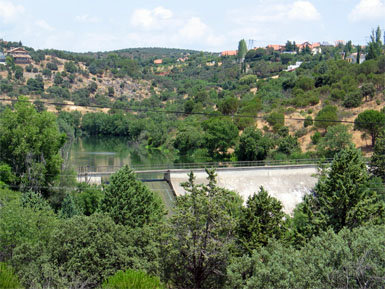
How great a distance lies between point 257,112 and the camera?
62.5 meters

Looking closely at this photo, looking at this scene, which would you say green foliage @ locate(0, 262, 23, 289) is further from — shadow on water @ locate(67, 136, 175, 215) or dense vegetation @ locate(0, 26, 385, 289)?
shadow on water @ locate(67, 136, 175, 215)

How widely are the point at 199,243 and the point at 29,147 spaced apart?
18.5 meters

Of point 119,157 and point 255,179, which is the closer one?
point 255,179

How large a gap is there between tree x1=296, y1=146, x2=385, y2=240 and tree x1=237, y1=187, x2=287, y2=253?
252cm

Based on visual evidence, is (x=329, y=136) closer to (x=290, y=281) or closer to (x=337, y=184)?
(x=337, y=184)

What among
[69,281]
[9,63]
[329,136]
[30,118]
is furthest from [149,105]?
[69,281]

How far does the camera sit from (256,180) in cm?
3581

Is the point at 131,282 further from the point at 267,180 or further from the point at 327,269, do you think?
the point at 267,180

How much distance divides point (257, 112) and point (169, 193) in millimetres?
33039

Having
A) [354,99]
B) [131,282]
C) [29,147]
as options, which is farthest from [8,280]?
[354,99]

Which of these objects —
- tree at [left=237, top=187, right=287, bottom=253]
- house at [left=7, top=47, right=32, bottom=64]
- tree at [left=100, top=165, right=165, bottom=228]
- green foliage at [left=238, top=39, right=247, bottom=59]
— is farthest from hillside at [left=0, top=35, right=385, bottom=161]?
tree at [left=100, top=165, right=165, bottom=228]

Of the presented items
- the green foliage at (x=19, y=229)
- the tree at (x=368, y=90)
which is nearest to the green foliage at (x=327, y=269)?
the green foliage at (x=19, y=229)

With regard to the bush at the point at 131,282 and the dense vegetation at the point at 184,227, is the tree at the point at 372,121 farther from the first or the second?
the bush at the point at 131,282

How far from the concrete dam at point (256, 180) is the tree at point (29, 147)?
5.60 meters
